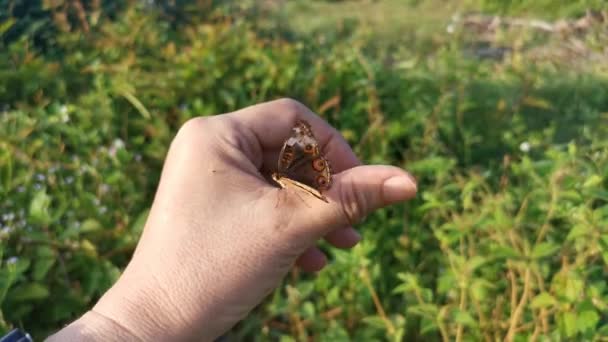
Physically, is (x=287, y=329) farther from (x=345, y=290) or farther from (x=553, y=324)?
(x=553, y=324)

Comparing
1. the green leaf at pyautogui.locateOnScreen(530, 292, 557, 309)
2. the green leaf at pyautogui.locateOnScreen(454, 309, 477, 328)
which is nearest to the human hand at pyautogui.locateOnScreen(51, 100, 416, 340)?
the green leaf at pyautogui.locateOnScreen(454, 309, 477, 328)

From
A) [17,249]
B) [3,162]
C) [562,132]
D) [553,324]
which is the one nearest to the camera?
[553,324]

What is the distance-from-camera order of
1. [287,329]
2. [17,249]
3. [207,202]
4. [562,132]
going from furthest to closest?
1. [562,132]
2. [287,329]
3. [17,249]
4. [207,202]

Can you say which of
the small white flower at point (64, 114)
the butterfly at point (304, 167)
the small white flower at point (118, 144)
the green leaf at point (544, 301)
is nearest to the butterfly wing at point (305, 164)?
the butterfly at point (304, 167)

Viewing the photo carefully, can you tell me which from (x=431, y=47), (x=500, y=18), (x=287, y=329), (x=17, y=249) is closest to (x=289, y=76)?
(x=287, y=329)

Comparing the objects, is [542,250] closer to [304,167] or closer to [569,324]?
[569,324]

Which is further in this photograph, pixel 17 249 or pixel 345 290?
pixel 345 290
